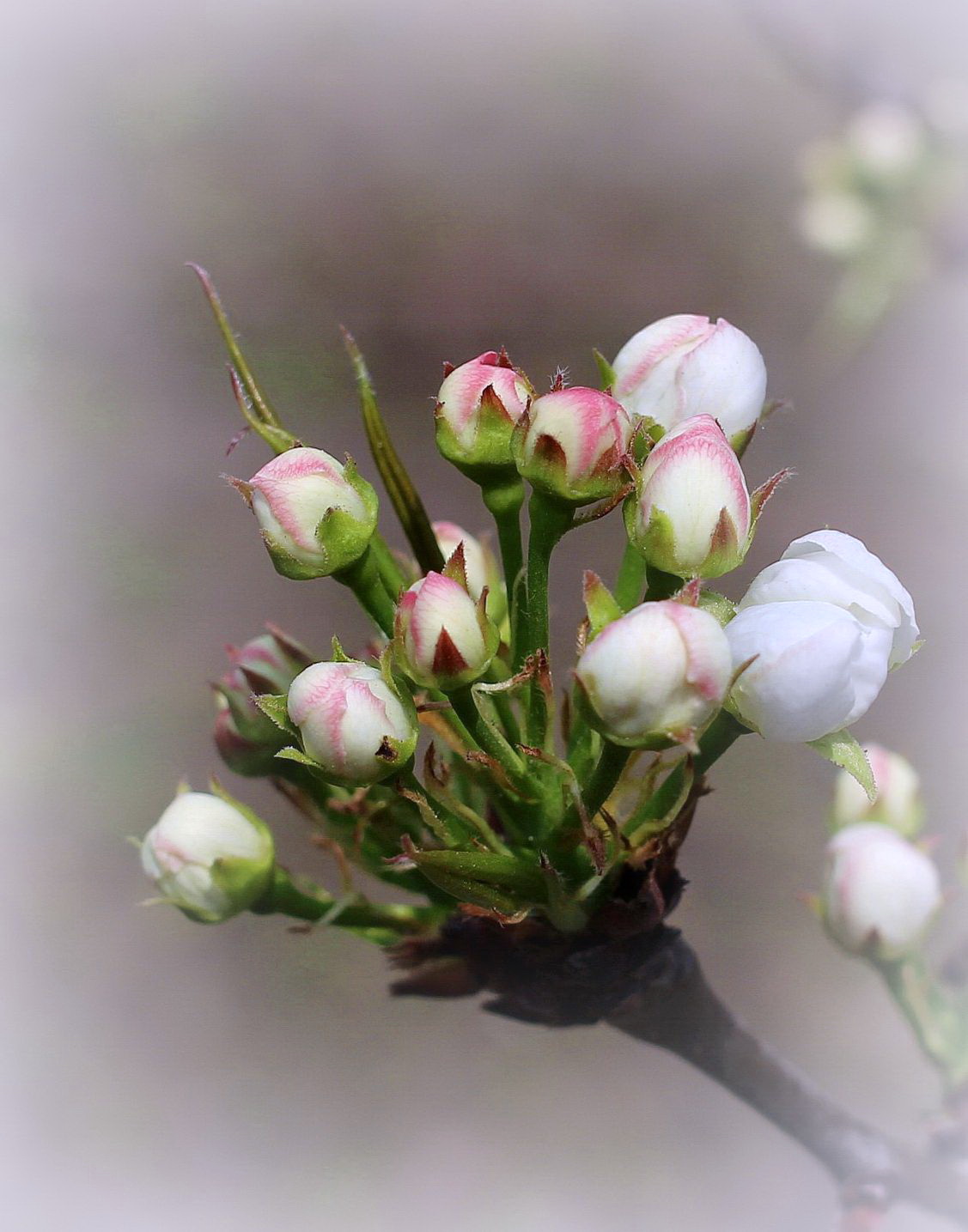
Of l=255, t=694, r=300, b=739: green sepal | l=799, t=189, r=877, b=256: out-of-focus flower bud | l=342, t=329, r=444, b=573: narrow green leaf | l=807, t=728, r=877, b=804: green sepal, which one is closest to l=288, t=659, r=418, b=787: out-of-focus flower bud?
Result: l=255, t=694, r=300, b=739: green sepal

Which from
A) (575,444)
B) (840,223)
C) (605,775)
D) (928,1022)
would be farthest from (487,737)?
(840,223)

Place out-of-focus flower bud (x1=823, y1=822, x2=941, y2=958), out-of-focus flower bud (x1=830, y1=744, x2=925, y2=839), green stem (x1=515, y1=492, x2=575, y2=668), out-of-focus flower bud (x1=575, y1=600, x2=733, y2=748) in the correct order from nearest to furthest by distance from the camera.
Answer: out-of-focus flower bud (x1=575, y1=600, x2=733, y2=748) → green stem (x1=515, y1=492, x2=575, y2=668) → out-of-focus flower bud (x1=823, y1=822, x2=941, y2=958) → out-of-focus flower bud (x1=830, y1=744, x2=925, y2=839)

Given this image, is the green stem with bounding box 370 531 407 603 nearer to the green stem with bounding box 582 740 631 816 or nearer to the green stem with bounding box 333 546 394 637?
the green stem with bounding box 333 546 394 637

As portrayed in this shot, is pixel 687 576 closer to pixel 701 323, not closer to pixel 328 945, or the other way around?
pixel 701 323

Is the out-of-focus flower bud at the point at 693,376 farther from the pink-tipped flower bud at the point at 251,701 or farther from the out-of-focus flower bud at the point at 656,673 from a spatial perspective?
the pink-tipped flower bud at the point at 251,701

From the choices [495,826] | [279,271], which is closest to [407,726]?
[495,826]

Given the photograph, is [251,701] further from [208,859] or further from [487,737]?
[487,737]

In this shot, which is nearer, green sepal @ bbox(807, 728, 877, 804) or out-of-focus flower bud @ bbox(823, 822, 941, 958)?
green sepal @ bbox(807, 728, 877, 804)
